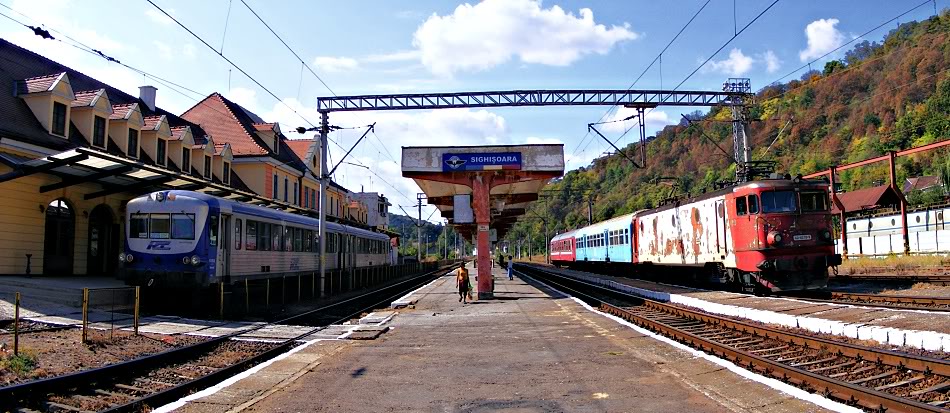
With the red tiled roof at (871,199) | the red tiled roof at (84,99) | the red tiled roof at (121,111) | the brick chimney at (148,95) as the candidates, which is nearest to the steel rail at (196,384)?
the red tiled roof at (84,99)

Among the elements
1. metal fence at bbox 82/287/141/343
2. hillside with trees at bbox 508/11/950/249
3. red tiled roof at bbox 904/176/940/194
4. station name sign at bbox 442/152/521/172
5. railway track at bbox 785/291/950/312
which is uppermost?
hillside with trees at bbox 508/11/950/249

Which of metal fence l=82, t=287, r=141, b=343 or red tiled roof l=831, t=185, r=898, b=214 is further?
red tiled roof l=831, t=185, r=898, b=214

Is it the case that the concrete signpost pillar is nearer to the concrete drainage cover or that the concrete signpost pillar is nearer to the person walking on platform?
the person walking on platform

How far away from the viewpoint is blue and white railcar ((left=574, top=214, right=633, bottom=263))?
31339mm

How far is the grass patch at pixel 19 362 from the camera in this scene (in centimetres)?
750

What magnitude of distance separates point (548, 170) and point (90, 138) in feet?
48.7

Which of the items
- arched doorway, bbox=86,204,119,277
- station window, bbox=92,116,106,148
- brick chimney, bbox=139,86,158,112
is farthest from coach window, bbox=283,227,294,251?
brick chimney, bbox=139,86,158,112

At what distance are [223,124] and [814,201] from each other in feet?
100

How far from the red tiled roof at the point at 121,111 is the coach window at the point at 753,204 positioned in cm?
2052

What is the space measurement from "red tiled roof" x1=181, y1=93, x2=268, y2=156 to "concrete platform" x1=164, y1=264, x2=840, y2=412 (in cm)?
2458

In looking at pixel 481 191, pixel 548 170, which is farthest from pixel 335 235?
pixel 548 170

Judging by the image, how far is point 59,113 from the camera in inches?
800

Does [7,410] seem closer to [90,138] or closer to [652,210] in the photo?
[90,138]

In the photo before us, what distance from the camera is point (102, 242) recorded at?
71.7 ft
